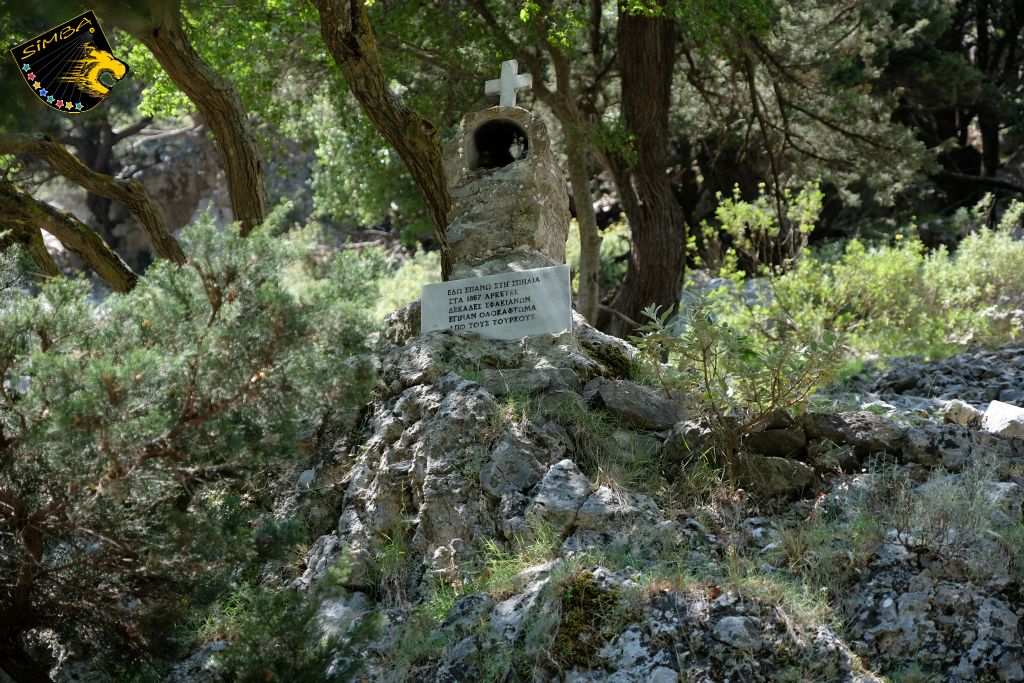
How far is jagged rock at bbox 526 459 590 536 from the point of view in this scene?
5059mm

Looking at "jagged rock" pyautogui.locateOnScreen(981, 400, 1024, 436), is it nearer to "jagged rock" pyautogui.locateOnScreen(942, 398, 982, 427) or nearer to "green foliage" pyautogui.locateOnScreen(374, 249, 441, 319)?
"jagged rock" pyautogui.locateOnScreen(942, 398, 982, 427)

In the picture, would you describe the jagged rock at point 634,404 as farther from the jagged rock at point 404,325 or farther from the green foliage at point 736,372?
the jagged rock at point 404,325

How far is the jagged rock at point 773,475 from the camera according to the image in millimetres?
5461

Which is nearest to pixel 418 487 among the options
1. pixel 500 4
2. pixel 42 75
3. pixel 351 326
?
pixel 351 326

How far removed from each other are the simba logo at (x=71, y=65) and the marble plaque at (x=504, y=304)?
2.34 metres

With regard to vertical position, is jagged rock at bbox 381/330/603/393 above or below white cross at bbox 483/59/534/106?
below

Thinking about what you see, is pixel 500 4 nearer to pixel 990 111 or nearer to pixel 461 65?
pixel 461 65

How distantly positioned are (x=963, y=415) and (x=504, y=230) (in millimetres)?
3129

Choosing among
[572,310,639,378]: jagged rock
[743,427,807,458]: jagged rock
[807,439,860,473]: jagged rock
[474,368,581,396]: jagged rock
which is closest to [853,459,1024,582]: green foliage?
[807,439,860,473]: jagged rock

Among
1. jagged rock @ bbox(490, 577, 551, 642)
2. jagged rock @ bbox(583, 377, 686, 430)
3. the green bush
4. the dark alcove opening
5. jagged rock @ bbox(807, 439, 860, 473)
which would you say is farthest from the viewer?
the dark alcove opening

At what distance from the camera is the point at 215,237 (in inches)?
187

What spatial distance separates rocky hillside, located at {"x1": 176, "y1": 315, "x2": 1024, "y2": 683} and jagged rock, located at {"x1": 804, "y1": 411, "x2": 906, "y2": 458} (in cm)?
1

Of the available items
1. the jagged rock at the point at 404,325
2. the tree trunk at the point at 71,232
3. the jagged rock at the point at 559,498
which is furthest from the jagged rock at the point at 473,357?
the tree trunk at the point at 71,232

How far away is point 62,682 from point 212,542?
1.19 meters
